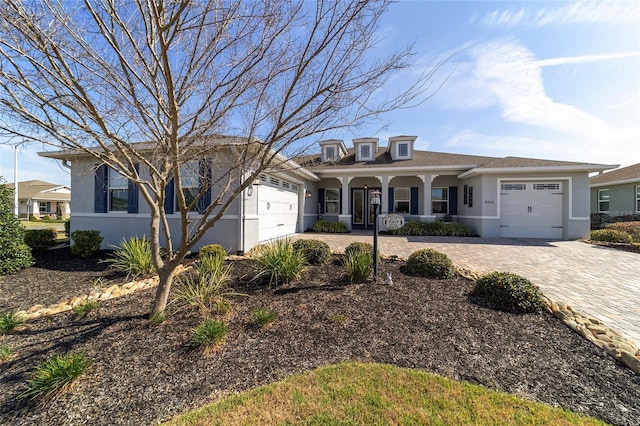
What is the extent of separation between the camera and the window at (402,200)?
1524 centimetres

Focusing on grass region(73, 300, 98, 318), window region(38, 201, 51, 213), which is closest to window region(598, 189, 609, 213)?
grass region(73, 300, 98, 318)

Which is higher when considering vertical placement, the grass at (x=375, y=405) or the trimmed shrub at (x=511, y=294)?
the trimmed shrub at (x=511, y=294)

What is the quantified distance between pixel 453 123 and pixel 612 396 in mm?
4138

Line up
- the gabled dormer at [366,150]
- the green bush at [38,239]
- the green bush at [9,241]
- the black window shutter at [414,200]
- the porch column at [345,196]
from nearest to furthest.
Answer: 1. the green bush at [9,241]
2. the green bush at [38,239]
3. the porch column at [345,196]
4. the black window shutter at [414,200]
5. the gabled dormer at [366,150]

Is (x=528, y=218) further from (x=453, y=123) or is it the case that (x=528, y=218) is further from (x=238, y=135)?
(x=238, y=135)

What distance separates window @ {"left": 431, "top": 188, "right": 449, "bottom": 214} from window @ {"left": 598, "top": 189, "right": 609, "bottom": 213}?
35.1 feet

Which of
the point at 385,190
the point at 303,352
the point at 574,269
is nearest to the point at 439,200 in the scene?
the point at 385,190

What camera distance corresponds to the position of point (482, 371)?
2621mm

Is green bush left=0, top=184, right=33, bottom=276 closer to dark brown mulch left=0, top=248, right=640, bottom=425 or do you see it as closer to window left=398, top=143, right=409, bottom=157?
dark brown mulch left=0, top=248, right=640, bottom=425

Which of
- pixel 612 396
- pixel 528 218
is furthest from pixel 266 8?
pixel 528 218

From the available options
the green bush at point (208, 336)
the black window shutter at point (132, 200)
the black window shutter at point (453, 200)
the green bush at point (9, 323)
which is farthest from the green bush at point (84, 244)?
the black window shutter at point (453, 200)

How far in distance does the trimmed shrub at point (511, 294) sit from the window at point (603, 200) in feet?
62.8

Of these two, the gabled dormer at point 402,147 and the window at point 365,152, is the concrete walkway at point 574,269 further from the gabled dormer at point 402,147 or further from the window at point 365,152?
the window at point 365,152

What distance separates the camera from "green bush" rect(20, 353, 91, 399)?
241 centimetres
